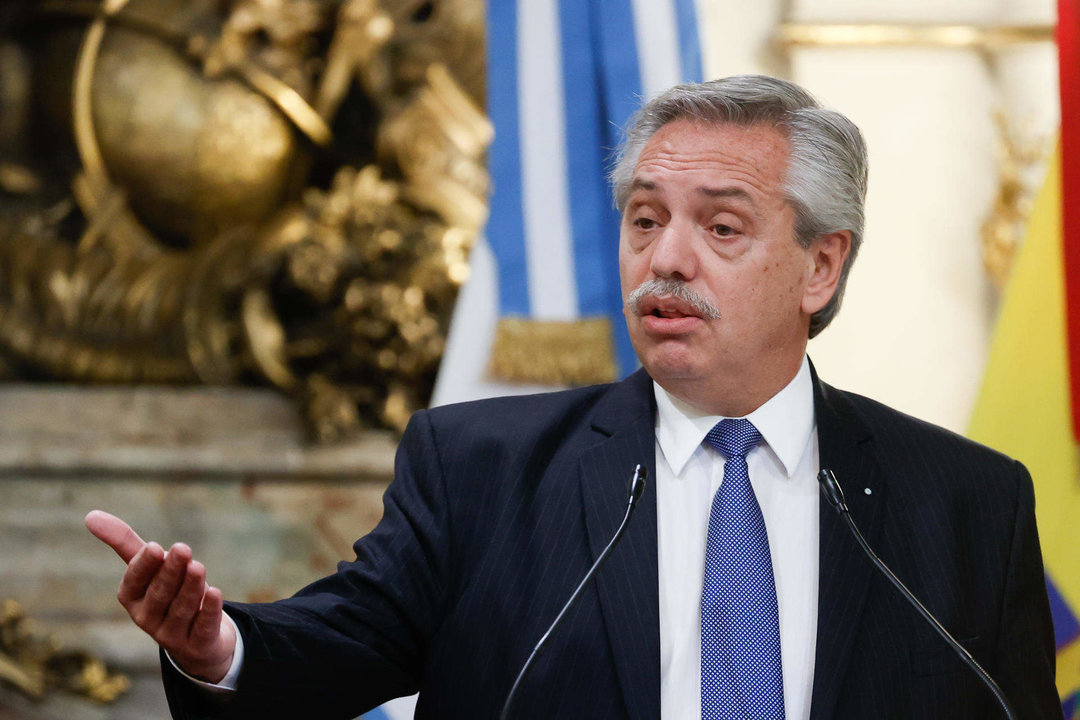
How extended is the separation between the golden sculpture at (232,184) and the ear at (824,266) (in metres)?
2.03

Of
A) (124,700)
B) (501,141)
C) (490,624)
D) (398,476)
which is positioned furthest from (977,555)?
(124,700)

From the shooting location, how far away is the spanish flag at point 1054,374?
2166 mm

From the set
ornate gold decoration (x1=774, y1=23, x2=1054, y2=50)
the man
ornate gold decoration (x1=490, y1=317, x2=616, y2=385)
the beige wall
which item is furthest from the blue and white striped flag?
the man

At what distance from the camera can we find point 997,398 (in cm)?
234

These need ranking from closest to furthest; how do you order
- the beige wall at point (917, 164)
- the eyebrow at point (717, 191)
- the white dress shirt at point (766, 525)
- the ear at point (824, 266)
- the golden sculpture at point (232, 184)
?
the white dress shirt at point (766, 525), the eyebrow at point (717, 191), the ear at point (824, 266), the beige wall at point (917, 164), the golden sculpture at point (232, 184)

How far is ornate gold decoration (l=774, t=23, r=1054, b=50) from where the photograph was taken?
324 cm

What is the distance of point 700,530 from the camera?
157cm

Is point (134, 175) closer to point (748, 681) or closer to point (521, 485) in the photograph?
point (521, 485)

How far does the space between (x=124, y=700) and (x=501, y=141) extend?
1867 mm

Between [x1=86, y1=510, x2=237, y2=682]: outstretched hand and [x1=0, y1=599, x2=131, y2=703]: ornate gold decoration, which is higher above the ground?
[x1=86, y1=510, x2=237, y2=682]: outstretched hand

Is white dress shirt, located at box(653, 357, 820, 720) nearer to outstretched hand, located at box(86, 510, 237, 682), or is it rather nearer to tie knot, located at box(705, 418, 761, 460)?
tie knot, located at box(705, 418, 761, 460)

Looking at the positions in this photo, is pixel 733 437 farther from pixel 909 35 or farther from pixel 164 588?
pixel 909 35

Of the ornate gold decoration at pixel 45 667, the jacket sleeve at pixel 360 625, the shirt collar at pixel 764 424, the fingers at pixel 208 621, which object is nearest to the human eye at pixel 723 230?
the shirt collar at pixel 764 424

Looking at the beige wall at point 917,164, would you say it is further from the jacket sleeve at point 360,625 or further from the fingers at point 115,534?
the fingers at point 115,534
